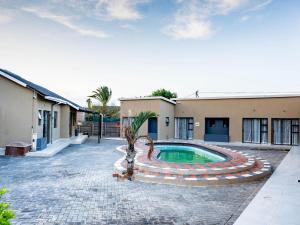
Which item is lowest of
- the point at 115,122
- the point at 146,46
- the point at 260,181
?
the point at 260,181

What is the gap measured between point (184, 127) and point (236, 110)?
5.49 metres

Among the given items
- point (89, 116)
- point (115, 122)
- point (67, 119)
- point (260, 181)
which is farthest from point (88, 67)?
point (260, 181)

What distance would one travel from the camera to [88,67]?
22844 mm

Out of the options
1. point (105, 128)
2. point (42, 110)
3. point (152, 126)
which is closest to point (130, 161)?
point (42, 110)

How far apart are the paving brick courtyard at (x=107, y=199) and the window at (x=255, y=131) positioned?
13360 mm

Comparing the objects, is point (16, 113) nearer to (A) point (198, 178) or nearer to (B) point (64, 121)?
(B) point (64, 121)

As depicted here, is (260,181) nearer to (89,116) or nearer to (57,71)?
(57,71)

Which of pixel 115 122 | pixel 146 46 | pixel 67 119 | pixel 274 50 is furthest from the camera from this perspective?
pixel 115 122

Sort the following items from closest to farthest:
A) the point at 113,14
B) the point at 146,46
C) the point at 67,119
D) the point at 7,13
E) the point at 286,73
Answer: the point at 7,13 < the point at 113,14 < the point at 146,46 < the point at 67,119 < the point at 286,73

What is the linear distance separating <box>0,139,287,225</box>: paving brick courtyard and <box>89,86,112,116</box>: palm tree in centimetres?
2699

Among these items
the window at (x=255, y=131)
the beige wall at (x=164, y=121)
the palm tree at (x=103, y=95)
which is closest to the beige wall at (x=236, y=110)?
the window at (x=255, y=131)

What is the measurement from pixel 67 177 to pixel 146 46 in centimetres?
1261

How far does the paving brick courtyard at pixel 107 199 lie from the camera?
220 inches

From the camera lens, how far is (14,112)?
14.6 meters
